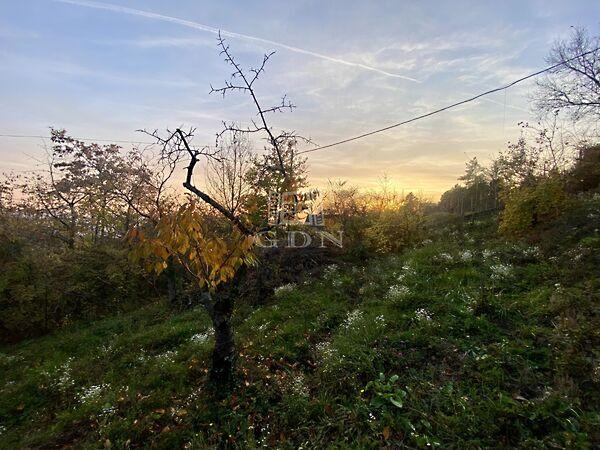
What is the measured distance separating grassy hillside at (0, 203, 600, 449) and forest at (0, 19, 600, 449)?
29mm

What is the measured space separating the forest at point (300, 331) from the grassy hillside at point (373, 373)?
1.1 inches

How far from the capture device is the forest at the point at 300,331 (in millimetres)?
3650

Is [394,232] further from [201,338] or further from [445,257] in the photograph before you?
[201,338]

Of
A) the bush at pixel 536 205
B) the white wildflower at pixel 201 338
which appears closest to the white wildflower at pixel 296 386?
the white wildflower at pixel 201 338

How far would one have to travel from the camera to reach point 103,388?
5.32 metres

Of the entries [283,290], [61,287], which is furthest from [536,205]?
[61,287]

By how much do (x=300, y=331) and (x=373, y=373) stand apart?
218 cm

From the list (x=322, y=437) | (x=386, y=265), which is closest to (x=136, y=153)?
(x=386, y=265)

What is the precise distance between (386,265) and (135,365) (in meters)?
7.25

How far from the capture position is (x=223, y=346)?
4734 millimetres

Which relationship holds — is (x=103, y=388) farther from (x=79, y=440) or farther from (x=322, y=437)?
(x=322, y=437)

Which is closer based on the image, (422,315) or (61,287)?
(422,315)

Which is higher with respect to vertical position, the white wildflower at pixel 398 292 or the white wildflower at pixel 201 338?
the white wildflower at pixel 398 292

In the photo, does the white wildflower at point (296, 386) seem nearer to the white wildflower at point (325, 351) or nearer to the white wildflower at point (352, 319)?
the white wildflower at point (325, 351)
